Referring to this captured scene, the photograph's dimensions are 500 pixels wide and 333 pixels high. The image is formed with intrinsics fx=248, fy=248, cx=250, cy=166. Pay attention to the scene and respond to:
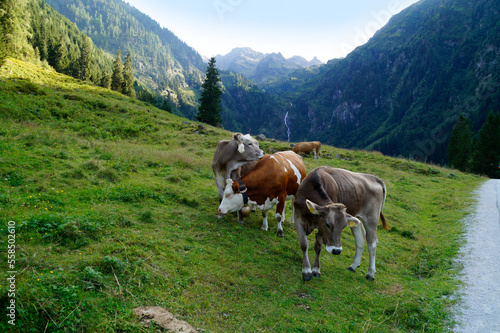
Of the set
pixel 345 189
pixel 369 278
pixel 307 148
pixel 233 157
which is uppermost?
pixel 345 189

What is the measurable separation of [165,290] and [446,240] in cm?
1074

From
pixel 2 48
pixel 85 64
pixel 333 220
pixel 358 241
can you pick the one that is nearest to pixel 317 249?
pixel 333 220

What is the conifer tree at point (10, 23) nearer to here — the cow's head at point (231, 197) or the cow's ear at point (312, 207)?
the cow's head at point (231, 197)

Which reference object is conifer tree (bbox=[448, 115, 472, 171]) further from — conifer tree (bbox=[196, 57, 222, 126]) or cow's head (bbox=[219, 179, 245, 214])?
cow's head (bbox=[219, 179, 245, 214])

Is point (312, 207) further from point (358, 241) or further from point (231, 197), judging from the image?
point (231, 197)

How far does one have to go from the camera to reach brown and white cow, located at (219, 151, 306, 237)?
8.02 metres

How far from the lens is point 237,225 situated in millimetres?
8781

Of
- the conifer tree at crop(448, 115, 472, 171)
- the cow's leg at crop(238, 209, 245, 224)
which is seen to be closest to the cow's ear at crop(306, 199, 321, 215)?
the cow's leg at crop(238, 209, 245, 224)

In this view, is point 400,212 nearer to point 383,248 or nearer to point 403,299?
point 383,248

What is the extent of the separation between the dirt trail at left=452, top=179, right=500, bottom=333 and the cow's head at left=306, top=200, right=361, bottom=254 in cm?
250

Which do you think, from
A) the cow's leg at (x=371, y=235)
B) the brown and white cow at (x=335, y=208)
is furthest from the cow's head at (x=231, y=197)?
the cow's leg at (x=371, y=235)

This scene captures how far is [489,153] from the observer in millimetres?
46656

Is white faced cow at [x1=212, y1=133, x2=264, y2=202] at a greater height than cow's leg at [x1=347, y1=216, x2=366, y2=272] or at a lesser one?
greater

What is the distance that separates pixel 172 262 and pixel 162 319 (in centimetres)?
172
